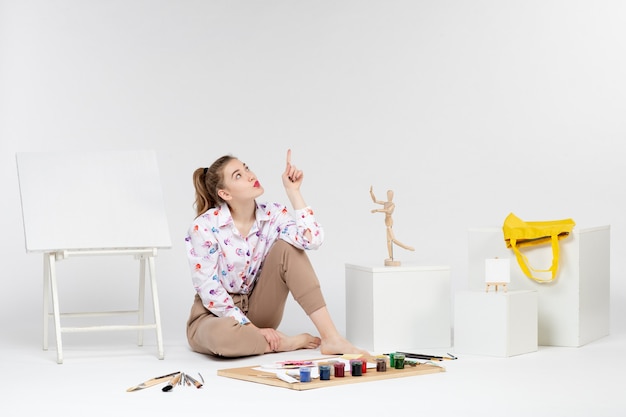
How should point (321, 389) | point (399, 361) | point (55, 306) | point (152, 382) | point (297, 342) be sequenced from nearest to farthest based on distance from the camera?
point (321, 389)
point (152, 382)
point (399, 361)
point (55, 306)
point (297, 342)

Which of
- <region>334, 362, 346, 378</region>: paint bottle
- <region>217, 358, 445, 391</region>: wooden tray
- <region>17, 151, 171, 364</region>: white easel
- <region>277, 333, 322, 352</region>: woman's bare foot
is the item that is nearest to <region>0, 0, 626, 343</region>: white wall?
<region>17, 151, 171, 364</region>: white easel

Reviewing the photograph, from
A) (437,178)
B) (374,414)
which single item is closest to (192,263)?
(374,414)

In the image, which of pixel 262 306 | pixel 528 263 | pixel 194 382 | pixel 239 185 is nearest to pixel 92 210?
pixel 239 185

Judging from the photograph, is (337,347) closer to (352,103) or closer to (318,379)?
(318,379)

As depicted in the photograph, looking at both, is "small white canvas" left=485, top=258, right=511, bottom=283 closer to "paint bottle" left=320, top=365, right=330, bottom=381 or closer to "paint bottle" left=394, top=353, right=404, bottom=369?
"paint bottle" left=394, top=353, right=404, bottom=369

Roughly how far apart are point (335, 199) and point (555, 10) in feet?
5.85

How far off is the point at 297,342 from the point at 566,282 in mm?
1134

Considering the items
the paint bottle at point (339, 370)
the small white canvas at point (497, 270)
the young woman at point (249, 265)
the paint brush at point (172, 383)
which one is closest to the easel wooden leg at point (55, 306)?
the young woman at point (249, 265)

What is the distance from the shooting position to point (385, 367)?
385 centimetres

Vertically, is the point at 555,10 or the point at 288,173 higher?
the point at 555,10

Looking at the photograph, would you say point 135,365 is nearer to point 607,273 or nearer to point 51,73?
point 607,273

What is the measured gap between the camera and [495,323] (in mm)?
4312

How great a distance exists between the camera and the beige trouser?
4270 millimetres

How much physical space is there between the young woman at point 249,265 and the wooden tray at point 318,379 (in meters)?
0.37
